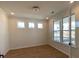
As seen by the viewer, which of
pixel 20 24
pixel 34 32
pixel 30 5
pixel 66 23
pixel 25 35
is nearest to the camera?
pixel 30 5

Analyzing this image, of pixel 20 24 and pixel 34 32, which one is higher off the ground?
pixel 20 24

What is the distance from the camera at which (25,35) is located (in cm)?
762

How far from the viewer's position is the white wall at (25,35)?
271 inches

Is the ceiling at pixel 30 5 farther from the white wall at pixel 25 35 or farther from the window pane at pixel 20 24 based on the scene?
the window pane at pixel 20 24

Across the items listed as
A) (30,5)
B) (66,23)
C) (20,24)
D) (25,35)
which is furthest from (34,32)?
(30,5)

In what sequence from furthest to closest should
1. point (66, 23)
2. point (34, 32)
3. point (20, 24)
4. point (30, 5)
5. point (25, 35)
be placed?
point (34, 32)
point (25, 35)
point (20, 24)
point (66, 23)
point (30, 5)

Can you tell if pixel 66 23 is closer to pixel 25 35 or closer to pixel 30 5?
pixel 30 5

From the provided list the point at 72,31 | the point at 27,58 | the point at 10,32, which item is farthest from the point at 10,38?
the point at 72,31

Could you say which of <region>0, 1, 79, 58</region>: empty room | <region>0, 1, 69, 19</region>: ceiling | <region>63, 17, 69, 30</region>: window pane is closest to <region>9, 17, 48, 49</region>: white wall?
<region>0, 1, 79, 58</region>: empty room

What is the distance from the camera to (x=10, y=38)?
22.1 ft

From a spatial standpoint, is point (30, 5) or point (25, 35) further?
point (25, 35)

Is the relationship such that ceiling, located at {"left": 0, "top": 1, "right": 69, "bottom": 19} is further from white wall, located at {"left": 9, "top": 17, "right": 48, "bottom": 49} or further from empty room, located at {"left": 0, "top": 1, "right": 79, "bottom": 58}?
white wall, located at {"left": 9, "top": 17, "right": 48, "bottom": 49}

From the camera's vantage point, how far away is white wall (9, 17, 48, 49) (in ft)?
22.5

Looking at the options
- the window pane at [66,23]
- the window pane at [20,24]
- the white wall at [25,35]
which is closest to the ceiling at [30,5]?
the window pane at [66,23]
